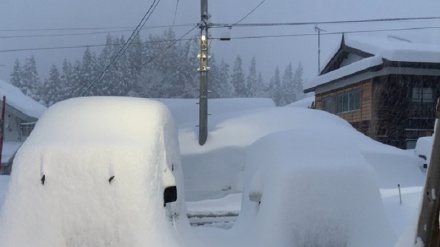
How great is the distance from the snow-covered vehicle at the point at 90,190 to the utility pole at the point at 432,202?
207 cm

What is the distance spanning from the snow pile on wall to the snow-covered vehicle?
4.44 ft

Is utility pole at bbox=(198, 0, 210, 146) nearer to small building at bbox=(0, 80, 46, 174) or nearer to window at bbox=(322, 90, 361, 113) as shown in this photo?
window at bbox=(322, 90, 361, 113)

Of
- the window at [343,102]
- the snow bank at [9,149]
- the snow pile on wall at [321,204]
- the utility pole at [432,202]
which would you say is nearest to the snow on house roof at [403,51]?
the window at [343,102]

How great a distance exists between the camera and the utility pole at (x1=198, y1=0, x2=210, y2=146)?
69.2 ft

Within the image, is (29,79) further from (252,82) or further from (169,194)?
(169,194)

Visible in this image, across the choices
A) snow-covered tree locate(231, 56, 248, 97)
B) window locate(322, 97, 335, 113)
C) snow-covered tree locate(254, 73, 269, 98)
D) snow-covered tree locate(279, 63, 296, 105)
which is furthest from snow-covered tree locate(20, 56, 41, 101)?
window locate(322, 97, 335, 113)

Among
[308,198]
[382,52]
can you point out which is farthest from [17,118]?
[308,198]

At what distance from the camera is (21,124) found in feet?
128

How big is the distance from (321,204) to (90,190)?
8.09ft

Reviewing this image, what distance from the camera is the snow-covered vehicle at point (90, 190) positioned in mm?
3684

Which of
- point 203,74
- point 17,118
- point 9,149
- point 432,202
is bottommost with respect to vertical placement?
point 9,149

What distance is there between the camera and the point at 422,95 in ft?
75.8

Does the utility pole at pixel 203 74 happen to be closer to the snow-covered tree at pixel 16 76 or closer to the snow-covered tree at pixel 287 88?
the snow-covered tree at pixel 16 76

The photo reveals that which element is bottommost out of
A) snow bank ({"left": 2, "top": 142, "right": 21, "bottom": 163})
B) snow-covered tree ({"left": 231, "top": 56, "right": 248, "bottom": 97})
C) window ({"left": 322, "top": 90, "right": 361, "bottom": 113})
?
snow bank ({"left": 2, "top": 142, "right": 21, "bottom": 163})
